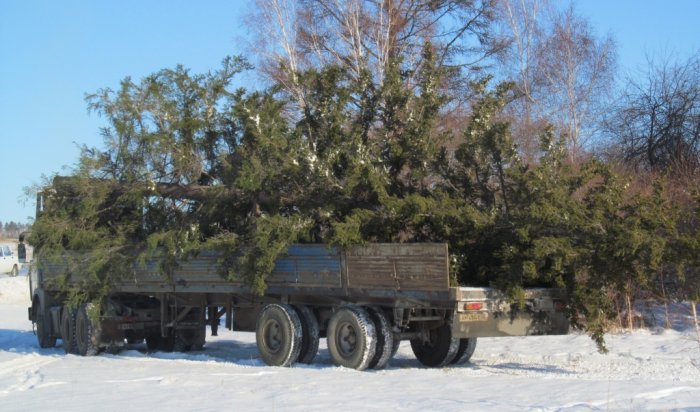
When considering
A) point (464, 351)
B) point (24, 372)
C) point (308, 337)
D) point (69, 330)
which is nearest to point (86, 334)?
point (69, 330)

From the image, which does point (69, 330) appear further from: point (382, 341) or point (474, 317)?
point (474, 317)

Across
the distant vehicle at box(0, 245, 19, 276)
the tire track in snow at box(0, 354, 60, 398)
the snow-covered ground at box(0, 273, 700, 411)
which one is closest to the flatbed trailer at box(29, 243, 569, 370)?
the snow-covered ground at box(0, 273, 700, 411)

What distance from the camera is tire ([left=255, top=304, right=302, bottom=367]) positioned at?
12.6 m

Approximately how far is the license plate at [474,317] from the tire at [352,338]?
1370mm

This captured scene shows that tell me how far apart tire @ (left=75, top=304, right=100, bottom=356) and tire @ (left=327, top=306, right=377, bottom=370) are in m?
5.74

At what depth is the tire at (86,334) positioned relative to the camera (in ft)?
52.0

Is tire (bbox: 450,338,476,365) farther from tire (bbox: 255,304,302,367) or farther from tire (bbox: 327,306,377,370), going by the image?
tire (bbox: 255,304,302,367)

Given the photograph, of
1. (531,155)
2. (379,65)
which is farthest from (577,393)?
(379,65)

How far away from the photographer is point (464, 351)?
43.6 feet

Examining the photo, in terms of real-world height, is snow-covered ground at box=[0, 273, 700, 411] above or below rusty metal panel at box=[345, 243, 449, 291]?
below

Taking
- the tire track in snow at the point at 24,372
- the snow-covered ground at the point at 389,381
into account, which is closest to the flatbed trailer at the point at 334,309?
the snow-covered ground at the point at 389,381

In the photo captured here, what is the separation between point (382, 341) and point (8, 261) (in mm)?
35111

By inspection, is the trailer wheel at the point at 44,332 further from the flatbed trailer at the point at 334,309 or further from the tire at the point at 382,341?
the tire at the point at 382,341

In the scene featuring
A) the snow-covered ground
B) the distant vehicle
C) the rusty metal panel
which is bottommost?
the snow-covered ground
